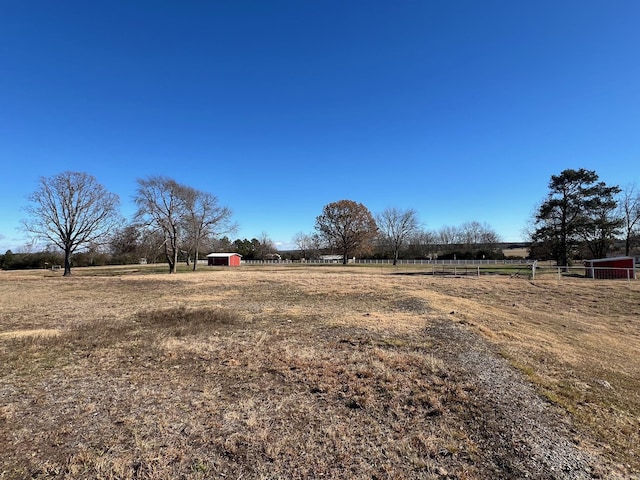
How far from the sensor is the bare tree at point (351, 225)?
214ft

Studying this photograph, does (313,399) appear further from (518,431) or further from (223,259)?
(223,259)

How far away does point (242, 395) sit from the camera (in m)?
4.95

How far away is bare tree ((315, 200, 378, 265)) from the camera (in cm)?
6512

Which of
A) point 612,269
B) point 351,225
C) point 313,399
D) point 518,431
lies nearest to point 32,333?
point 313,399

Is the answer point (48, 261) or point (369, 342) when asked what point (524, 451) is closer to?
point (369, 342)

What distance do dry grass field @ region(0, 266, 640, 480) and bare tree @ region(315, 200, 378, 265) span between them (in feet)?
Result: 178

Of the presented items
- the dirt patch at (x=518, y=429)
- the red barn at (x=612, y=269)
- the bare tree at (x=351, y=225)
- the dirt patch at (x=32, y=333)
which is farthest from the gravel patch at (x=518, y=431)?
the bare tree at (x=351, y=225)

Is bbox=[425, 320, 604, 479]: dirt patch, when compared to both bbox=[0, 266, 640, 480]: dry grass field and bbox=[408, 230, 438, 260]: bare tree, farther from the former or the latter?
bbox=[408, 230, 438, 260]: bare tree

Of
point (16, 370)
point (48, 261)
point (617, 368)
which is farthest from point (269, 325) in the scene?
point (48, 261)

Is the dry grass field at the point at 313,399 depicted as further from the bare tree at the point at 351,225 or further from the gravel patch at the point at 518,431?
the bare tree at the point at 351,225

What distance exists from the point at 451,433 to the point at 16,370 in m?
7.56

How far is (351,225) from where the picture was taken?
215 feet

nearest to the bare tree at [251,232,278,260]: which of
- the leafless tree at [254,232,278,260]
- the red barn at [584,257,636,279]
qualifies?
the leafless tree at [254,232,278,260]

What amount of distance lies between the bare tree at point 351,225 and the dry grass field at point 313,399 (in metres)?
54.4
